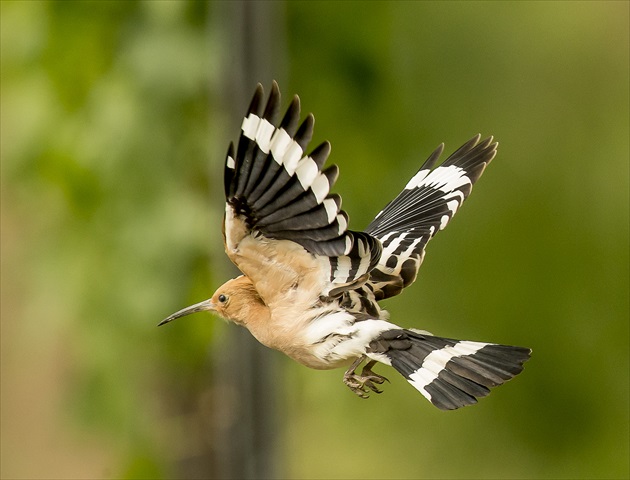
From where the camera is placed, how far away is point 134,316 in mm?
2268

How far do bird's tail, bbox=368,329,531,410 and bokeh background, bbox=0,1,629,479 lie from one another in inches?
48.0

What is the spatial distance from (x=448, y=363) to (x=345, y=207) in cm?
136

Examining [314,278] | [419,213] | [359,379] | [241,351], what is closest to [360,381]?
[359,379]

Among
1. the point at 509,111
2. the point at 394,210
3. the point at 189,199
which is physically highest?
the point at 509,111

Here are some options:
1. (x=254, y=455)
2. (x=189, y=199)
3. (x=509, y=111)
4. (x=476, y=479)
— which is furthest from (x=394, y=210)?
(x=476, y=479)

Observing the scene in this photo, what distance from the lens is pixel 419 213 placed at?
47.8 inches

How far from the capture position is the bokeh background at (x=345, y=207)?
7.32 feet

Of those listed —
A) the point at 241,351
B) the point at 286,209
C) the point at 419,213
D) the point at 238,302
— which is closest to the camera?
the point at 286,209

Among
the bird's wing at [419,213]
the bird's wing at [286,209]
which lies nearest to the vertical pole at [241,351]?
the bird's wing at [419,213]

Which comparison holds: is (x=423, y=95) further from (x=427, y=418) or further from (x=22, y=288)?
(x=22, y=288)

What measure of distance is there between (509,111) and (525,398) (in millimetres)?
790

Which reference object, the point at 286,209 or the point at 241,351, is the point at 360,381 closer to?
the point at 286,209

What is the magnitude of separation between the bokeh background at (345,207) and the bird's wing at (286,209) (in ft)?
3.96

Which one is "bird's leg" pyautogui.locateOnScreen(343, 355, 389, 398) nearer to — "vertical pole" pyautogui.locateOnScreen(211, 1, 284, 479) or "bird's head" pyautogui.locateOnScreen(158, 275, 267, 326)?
"bird's head" pyautogui.locateOnScreen(158, 275, 267, 326)
